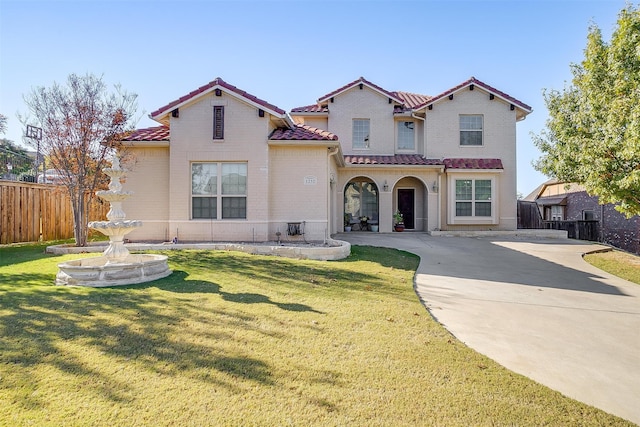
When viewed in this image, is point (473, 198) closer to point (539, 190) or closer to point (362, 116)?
point (362, 116)

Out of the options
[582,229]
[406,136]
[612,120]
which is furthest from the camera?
[582,229]

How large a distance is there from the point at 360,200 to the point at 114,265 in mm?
13906

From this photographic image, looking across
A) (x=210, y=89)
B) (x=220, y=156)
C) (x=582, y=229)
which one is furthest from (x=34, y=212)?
(x=582, y=229)

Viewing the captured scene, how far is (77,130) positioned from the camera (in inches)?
419

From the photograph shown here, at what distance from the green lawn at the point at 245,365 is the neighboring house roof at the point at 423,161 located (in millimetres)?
12204

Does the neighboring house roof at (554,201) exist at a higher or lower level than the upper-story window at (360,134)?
lower

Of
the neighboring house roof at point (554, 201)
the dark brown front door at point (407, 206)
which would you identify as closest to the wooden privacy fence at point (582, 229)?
the dark brown front door at point (407, 206)

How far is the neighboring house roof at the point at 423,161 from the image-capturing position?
17016 millimetres

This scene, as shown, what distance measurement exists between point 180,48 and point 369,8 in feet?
22.5

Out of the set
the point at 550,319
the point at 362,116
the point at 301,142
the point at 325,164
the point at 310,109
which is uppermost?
the point at 310,109

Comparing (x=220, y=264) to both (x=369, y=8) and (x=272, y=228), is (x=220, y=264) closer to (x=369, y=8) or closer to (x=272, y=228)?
(x=272, y=228)

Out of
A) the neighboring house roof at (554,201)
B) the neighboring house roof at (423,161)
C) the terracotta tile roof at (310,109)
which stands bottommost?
the neighboring house roof at (554,201)

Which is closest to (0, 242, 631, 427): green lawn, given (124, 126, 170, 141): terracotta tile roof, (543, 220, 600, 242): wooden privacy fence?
(124, 126, 170, 141): terracotta tile roof

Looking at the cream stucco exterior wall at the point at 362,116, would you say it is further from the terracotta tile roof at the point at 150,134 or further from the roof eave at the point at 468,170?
the terracotta tile roof at the point at 150,134
